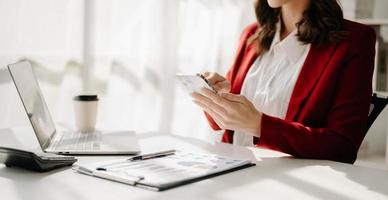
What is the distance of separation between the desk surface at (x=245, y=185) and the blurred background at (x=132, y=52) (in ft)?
2.60

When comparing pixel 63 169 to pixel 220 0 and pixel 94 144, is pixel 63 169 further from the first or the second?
pixel 220 0

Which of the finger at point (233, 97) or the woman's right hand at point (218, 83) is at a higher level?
the finger at point (233, 97)

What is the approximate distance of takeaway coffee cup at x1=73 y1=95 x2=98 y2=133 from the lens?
1.49 m

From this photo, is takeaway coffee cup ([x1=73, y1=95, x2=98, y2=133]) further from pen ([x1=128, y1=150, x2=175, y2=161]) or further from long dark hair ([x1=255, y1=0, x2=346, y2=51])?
long dark hair ([x1=255, y1=0, x2=346, y2=51])

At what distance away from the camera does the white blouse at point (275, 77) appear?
1663 millimetres

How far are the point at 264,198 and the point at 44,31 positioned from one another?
1.41m

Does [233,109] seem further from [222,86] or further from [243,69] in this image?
[243,69]

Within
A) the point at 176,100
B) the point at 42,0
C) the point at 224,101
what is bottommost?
the point at 176,100

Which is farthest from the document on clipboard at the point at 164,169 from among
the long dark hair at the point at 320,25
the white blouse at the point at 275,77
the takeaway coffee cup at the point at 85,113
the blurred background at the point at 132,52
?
the blurred background at the point at 132,52

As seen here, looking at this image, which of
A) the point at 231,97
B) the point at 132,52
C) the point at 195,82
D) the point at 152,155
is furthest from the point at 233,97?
the point at 132,52

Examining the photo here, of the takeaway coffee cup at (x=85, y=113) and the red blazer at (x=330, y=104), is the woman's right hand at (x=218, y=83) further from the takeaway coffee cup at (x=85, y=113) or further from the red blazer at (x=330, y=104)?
the takeaway coffee cup at (x=85, y=113)

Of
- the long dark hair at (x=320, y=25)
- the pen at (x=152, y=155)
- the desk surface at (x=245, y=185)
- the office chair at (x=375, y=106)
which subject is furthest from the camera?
the long dark hair at (x=320, y=25)

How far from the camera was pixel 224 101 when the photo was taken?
50.6 inches

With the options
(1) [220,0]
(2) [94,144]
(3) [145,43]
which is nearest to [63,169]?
(2) [94,144]
